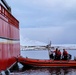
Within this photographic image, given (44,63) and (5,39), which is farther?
(44,63)

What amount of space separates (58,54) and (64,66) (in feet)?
4.43

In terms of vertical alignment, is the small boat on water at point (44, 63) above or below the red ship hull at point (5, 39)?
below

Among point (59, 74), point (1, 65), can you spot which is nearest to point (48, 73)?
point (59, 74)

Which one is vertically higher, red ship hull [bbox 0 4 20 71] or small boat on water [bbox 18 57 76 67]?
red ship hull [bbox 0 4 20 71]

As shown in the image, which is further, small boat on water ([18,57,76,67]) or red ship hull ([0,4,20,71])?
small boat on water ([18,57,76,67])

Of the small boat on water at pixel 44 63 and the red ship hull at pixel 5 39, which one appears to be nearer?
the red ship hull at pixel 5 39

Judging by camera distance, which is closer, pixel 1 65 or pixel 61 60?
pixel 1 65

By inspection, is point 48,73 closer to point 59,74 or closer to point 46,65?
point 59,74

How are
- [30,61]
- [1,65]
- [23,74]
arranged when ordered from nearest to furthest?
1. [1,65]
2. [23,74]
3. [30,61]

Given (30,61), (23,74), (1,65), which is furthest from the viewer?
(30,61)

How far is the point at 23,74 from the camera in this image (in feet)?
86.2

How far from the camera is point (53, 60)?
32.8 m

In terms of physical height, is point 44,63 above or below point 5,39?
below

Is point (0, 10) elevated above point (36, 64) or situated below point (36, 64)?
above
